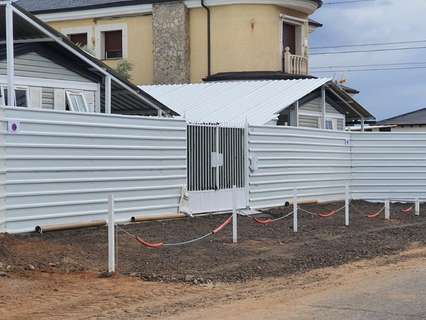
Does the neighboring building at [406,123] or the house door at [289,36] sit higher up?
the house door at [289,36]

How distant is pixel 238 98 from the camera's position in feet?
81.6

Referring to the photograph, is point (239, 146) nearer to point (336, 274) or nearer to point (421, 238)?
point (421, 238)

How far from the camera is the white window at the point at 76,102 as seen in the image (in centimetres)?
1900

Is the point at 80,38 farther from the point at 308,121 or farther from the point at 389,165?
the point at 389,165

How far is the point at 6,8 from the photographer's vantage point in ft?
45.0

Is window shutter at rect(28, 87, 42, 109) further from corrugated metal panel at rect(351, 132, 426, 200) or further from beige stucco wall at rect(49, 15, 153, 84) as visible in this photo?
beige stucco wall at rect(49, 15, 153, 84)

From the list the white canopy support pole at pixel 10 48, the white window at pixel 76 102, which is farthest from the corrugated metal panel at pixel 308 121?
the white canopy support pole at pixel 10 48

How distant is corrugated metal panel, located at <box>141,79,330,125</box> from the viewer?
22828mm

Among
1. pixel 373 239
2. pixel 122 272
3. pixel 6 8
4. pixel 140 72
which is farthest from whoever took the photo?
pixel 140 72

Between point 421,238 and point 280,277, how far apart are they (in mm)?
5816

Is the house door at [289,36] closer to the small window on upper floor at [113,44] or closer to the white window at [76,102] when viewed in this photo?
the small window on upper floor at [113,44]

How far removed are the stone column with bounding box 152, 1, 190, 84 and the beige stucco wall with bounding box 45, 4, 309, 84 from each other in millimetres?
345

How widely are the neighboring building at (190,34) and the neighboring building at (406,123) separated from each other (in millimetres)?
14965

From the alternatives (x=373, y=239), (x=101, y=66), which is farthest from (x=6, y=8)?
(x=373, y=239)
